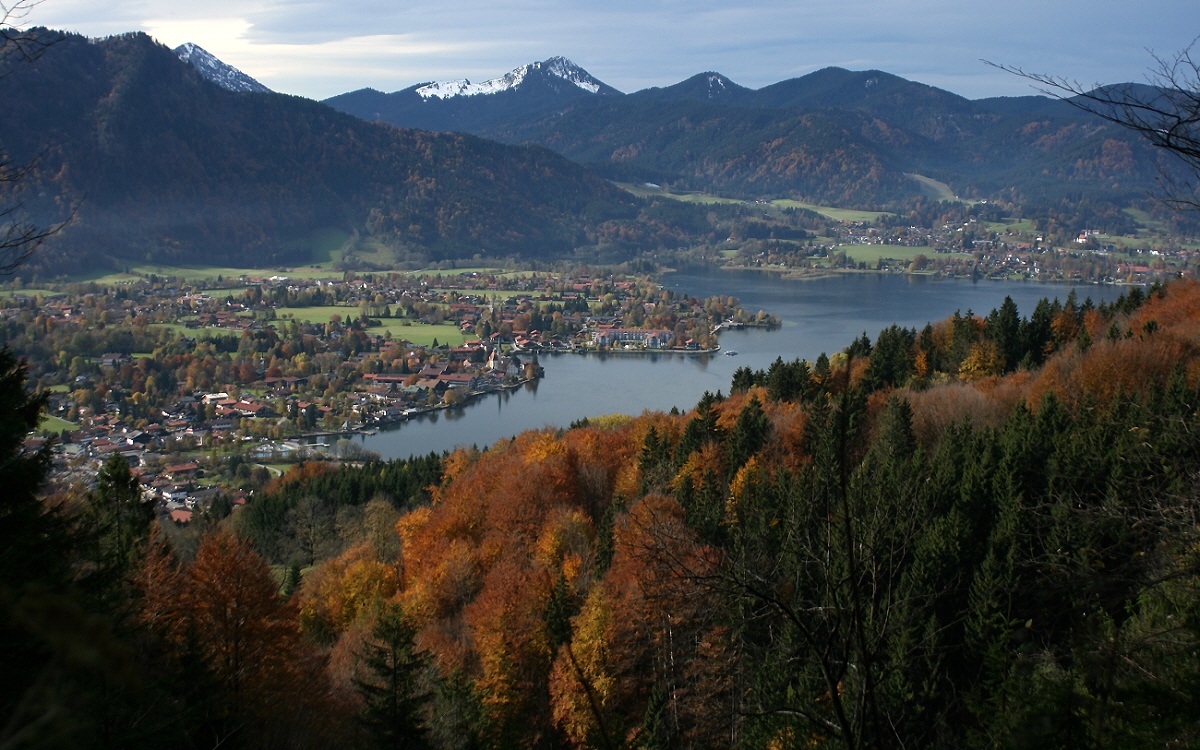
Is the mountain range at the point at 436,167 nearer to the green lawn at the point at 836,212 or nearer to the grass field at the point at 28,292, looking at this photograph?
the grass field at the point at 28,292

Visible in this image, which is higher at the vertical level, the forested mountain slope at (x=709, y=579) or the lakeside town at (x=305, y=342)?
the forested mountain slope at (x=709, y=579)

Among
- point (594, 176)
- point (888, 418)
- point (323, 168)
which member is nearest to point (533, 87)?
point (594, 176)

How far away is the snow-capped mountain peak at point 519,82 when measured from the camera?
118312 mm

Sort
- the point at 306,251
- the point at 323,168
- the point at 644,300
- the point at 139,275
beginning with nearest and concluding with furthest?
the point at 644,300 → the point at 139,275 → the point at 306,251 → the point at 323,168

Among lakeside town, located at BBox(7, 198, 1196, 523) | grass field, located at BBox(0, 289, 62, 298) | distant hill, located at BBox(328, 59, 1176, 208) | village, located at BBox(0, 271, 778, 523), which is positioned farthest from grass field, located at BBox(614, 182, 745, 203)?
grass field, located at BBox(0, 289, 62, 298)

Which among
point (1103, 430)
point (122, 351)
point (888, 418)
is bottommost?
point (122, 351)

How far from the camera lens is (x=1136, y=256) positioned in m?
44.5

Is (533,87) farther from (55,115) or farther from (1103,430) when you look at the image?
(1103,430)

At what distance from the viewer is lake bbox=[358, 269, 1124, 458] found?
19.6 metres

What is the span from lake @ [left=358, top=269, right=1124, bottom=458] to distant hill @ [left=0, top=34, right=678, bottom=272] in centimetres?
2247

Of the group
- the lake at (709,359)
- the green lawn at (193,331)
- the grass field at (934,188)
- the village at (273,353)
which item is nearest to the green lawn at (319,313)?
the village at (273,353)

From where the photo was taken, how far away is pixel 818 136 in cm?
8431

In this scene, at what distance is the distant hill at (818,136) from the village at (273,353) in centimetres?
4371

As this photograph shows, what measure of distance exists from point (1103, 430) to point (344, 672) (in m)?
5.05
